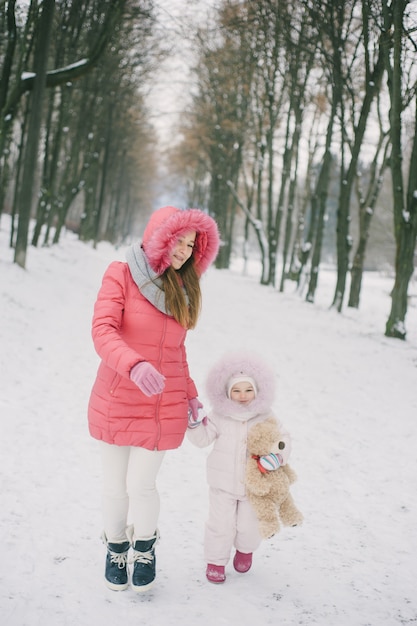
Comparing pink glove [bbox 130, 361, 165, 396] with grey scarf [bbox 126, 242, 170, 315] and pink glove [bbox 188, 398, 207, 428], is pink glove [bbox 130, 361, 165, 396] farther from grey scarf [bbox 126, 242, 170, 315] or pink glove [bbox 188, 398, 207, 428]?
pink glove [bbox 188, 398, 207, 428]

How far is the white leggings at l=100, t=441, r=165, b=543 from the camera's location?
2756 millimetres

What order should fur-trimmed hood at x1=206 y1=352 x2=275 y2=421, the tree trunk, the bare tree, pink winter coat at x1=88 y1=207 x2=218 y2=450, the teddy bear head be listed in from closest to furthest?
pink winter coat at x1=88 y1=207 x2=218 y2=450
the teddy bear head
fur-trimmed hood at x1=206 y1=352 x2=275 y2=421
the bare tree
the tree trunk

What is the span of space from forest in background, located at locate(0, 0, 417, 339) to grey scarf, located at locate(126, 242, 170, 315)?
826 centimetres

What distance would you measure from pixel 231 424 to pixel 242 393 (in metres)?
0.19

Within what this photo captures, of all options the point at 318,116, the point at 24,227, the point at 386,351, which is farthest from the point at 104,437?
the point at 318,116

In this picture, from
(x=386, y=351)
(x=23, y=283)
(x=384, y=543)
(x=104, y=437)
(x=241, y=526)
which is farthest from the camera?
(x=23, y=283)

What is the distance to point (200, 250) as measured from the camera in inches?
122

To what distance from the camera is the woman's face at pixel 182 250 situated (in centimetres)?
287

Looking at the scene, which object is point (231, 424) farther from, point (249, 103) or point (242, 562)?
point (249, 103)

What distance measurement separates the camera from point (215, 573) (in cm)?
300

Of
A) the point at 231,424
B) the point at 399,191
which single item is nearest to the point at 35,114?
the point at 399,191

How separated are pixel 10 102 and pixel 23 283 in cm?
364

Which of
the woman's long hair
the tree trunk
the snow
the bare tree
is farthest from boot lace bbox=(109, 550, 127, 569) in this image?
the tree trunk

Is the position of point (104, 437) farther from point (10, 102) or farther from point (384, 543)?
point (10, 102)
